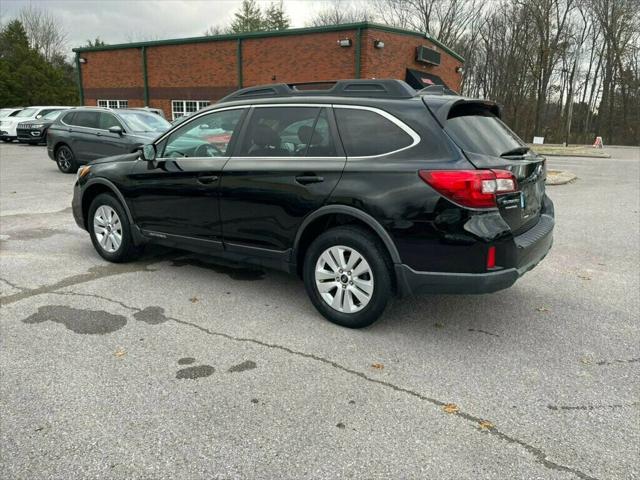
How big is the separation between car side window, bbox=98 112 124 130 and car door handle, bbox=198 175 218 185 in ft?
28.2

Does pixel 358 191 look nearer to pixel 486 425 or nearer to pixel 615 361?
pixel 486 425

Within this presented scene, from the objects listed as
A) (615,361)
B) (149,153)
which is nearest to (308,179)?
(149,153)

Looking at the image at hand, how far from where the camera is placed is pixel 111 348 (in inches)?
142

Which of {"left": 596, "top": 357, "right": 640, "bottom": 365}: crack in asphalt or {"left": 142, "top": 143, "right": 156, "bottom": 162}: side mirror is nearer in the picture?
{"left": 596, "top": 357, "right": 640, "bottom": 365}: crack in asphalt

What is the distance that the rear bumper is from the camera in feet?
11.4

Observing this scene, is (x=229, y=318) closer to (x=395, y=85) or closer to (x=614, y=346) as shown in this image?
(x=395, y=85)

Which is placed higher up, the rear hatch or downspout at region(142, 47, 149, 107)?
downspout at region(142, 47, 149, 107)

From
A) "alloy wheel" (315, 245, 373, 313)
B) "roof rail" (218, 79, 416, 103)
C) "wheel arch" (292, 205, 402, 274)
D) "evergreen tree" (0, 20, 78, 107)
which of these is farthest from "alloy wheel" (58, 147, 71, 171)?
"evergreen tree" (0, 20, 78, 107)

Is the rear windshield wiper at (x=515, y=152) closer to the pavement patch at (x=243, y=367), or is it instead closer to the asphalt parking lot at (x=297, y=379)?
the asphalt parking lot at (x=297, y=379)

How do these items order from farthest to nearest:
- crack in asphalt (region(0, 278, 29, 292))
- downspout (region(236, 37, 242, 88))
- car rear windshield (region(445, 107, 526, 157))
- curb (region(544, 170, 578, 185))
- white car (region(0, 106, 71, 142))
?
downspout (region(236, 37, 242, 88))
white car (region(0, 106, 71, 142))
curb (region(544, 170, 578, 185))
crack in asphalt (region(0, 278, 29, 292))
car rear windshield (region(445, 107, 526, 157))

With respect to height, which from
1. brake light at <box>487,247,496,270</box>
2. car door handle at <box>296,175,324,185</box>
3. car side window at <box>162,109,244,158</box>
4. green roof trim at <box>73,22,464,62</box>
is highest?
green roof trim at <box>73,22,464,62</box>

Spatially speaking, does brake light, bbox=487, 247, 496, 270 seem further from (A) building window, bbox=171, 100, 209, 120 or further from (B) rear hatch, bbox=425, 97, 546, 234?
(A) building window, bbox=171, 100, 209, 120

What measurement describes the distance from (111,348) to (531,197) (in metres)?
3.27

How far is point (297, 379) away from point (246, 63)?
2349 cm
